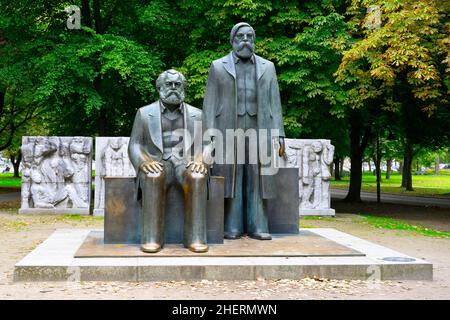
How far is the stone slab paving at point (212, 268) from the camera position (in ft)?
24.2

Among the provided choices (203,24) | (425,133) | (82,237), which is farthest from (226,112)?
(425,133)

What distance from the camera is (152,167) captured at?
8.37 m

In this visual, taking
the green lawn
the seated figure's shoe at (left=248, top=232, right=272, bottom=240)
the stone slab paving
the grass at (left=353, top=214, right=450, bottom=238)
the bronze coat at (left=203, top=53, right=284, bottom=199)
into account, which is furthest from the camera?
the green lawn

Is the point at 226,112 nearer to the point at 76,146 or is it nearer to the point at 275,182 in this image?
the point at 275,182

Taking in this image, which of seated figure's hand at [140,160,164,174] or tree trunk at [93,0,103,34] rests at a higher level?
tree trunk at [93,0,103,34]

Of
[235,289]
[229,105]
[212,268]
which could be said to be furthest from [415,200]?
[235,289]

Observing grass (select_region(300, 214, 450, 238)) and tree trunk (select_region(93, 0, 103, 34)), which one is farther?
tree trunk (select_region(93, 0, 103, 34))

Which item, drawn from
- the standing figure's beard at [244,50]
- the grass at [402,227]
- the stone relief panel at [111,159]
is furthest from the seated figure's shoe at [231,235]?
the stone relief panel at [111,159]

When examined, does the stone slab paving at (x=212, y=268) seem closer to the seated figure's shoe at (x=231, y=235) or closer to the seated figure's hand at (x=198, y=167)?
the seated figure's hand at (x=198, y=167)

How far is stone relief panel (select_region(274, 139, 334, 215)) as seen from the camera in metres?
19.2

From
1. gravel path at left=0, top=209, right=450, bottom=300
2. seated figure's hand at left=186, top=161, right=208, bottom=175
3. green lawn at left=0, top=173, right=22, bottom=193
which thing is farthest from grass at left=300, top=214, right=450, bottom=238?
green lawn at left=0, top=173, right=22, bottom=193

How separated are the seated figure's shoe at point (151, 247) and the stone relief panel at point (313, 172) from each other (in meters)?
11.4

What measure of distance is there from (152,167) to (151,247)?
107 centimetres

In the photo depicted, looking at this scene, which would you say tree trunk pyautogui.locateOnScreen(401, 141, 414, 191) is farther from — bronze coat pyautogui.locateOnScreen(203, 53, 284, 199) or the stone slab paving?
the stone slab paving
